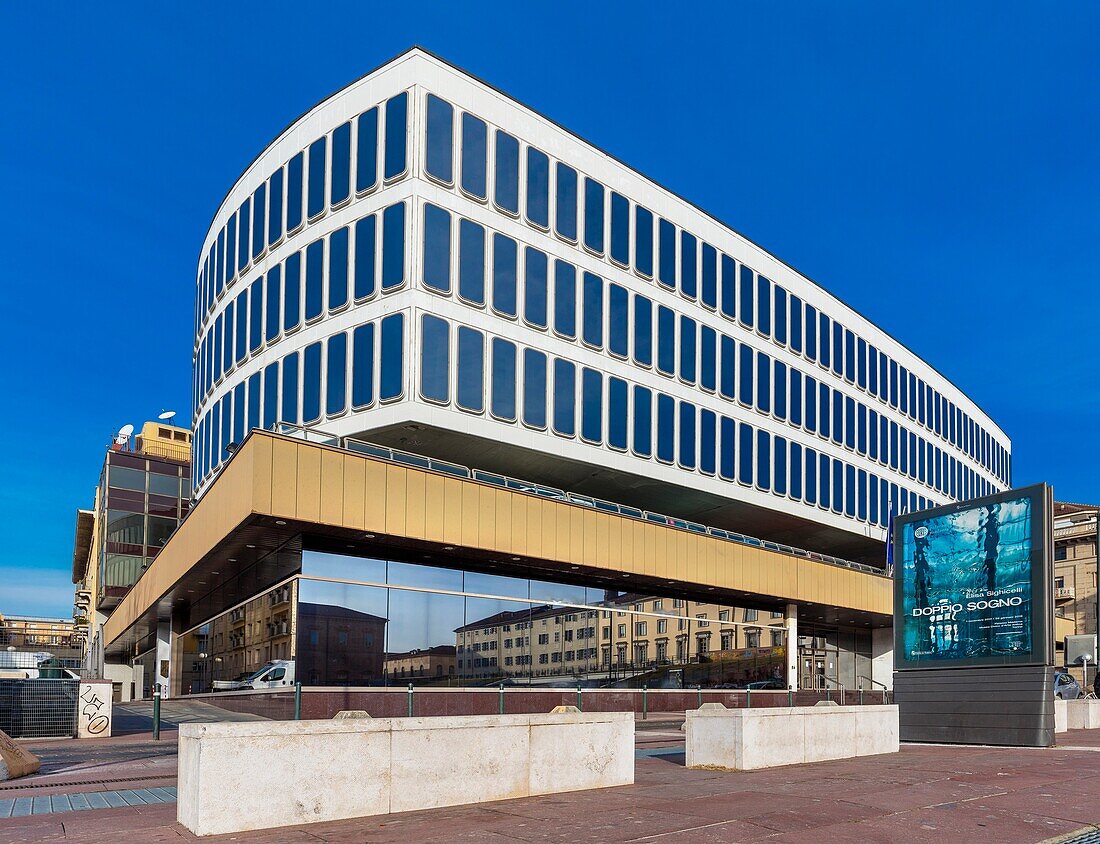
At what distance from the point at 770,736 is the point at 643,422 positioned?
2193 cm

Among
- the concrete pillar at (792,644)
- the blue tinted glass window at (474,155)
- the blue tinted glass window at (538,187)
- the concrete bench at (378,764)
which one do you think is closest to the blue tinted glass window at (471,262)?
the blue tinted glass window at (474,155)

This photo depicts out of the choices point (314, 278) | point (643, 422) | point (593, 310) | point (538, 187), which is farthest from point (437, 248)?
point (643, 422)

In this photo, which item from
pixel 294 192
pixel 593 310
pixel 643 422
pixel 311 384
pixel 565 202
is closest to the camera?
pixel 311 384

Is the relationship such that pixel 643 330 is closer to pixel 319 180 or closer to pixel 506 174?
pixel 506 174

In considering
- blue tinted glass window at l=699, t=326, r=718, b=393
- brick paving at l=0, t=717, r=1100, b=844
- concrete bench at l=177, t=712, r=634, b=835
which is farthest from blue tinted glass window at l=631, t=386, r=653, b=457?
concrete bench at l=177, t=712, r=634, b=835

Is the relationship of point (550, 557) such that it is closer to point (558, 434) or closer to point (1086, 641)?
point (558, 434)

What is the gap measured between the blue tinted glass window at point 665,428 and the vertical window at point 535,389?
20.8 ft

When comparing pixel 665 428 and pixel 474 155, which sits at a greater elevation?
pixel 474 155

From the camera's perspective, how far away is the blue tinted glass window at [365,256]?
31.3 metres

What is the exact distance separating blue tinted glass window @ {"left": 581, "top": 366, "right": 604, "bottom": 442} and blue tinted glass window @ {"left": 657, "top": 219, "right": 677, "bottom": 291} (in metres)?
5.88

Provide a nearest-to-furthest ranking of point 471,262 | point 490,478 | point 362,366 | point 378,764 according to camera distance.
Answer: point 378,764, point 490,478, point 362,366, point 471,262

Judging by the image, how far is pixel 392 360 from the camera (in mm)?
30250

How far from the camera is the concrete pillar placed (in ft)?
143

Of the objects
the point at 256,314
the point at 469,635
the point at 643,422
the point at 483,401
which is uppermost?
the point at 256,314
